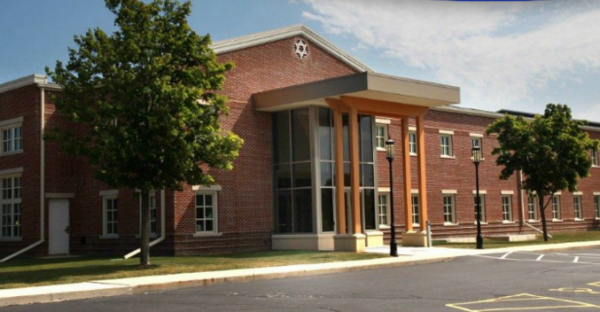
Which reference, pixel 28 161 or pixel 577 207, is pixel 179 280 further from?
pixel 577 207

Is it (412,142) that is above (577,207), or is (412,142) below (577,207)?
above

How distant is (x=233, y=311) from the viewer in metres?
10.7

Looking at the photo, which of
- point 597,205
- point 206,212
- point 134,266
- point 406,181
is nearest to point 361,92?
point 406,181

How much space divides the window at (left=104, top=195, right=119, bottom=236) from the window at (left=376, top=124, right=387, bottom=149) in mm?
13101

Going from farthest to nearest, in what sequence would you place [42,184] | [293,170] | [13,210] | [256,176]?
[13,210] → [293,170] → [256,176] → [42,184]

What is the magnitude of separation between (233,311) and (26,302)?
5.07 m

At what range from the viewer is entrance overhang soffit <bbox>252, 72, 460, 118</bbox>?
992 inches

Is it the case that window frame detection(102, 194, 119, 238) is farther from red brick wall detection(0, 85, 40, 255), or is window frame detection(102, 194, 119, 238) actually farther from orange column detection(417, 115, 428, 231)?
orange column detection(417, 115, 428, 231)

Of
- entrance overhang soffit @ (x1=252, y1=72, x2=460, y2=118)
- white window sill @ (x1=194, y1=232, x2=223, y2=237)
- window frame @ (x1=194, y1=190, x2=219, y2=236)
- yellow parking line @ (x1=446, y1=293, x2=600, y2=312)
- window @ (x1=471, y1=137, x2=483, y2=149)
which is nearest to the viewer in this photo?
yellow parking line @ (x1=446, y1=293, x2=600, y2=312)

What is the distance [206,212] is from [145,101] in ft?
26.5

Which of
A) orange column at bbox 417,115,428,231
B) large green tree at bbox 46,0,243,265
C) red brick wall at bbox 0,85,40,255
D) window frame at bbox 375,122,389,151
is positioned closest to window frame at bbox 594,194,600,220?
window frame at bbox 375,122,389,151

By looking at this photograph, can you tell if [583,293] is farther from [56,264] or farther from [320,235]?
[56,264]

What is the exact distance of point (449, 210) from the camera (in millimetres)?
38094

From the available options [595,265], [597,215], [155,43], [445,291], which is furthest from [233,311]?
[597,215]
